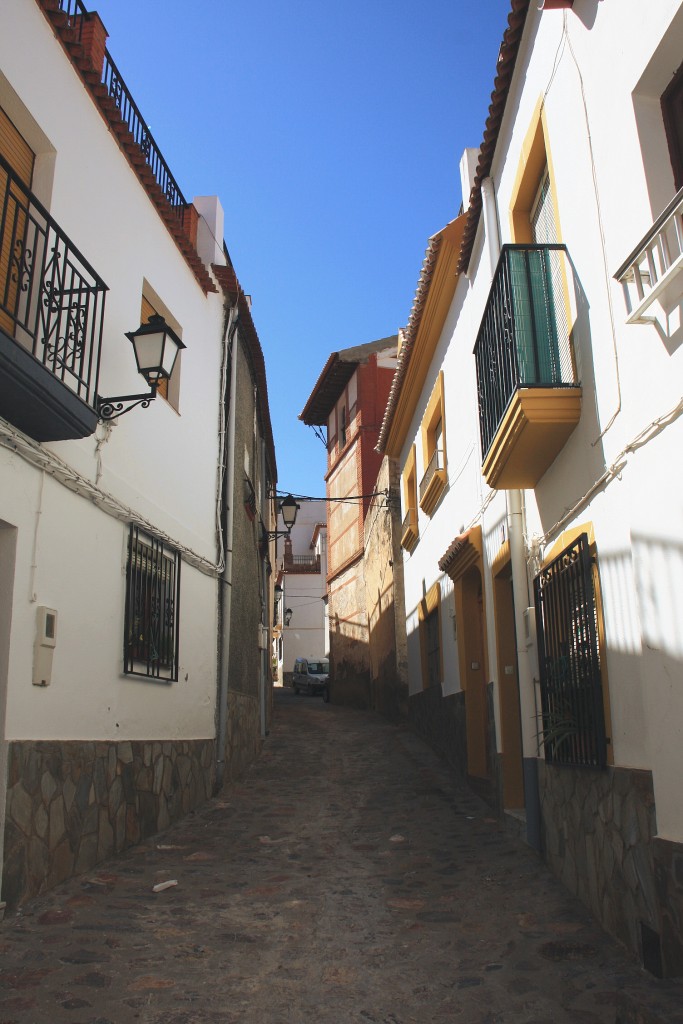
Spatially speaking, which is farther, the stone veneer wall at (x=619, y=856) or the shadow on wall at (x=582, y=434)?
the shadow on wall at (x=582, y=434)

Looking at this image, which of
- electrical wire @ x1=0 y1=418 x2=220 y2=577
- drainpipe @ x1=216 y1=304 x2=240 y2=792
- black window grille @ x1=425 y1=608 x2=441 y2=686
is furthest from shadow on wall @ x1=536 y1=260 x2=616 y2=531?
black window grille @ x1=425 y1=608 x2=441 y2=686

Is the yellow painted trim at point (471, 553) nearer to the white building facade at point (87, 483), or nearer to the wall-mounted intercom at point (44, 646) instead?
the white building facade at point (87, 483)

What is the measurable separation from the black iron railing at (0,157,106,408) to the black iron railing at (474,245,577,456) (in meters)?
2.70

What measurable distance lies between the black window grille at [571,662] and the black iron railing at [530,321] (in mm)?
1113

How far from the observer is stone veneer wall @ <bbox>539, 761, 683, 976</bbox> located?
143 inches

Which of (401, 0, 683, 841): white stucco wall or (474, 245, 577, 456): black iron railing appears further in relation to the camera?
(474, 245, 577, 456): black iron railing

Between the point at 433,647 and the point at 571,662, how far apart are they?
6934 millimetres

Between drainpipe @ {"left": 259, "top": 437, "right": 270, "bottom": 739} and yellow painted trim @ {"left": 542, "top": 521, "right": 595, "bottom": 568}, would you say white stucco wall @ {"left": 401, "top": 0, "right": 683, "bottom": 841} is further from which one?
drainpipe @ {"left": 259, "top": 437, "right": 270, "bottom": 739}

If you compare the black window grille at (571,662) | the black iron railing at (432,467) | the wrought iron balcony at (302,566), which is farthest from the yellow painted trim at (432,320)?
the wrought iron balcony at (302,566)

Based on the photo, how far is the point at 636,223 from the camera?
415 centimetres

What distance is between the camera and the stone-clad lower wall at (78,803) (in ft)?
16.5

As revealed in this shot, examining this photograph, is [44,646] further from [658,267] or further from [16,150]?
[658,267]

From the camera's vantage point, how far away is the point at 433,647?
39.7ft

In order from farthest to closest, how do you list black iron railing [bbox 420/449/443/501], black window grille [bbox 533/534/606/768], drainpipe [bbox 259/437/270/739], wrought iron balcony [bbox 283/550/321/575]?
wrought iron balcony [bbox 283/550/321/575] → drainpipe [bbox 259/437/270/739] → black iron railing [bbox 420/449/443/501] → black window grille [bbox 533/534/606/768]
